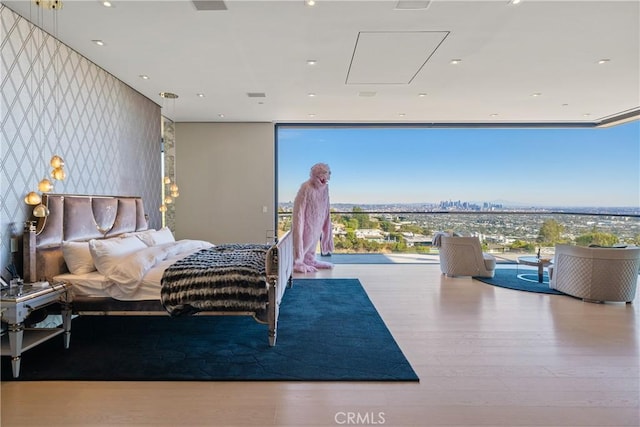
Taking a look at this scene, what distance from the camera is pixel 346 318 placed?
3.71 metres

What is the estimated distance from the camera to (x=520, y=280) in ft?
18.0

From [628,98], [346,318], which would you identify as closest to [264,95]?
[346,318]

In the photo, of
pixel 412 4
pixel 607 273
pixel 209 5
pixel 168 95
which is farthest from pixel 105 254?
pixel 607 273

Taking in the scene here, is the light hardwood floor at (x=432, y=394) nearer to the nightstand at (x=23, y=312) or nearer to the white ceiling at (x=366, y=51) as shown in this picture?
the nightstand at (x=23, y=312)

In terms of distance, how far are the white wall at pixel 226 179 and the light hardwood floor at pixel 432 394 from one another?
422 cm

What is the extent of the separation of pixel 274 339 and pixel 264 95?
3.58 m

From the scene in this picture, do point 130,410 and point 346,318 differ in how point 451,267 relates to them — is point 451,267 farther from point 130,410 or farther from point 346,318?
point 130,410

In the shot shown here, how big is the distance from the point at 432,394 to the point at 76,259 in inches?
133

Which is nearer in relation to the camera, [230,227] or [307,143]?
[230,227]

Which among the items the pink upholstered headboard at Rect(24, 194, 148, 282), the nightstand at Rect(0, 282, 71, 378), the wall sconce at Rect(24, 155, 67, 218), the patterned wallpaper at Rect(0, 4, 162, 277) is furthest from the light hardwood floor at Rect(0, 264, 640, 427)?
the patterned wallpaper at Rect(0, 4, 162, 277)

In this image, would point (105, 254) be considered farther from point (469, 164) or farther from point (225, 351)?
point (469, 164)

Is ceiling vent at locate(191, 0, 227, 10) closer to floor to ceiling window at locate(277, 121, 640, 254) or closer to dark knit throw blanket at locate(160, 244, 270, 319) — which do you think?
dark knit throw blanket at locate(160, 244, 270, 319)

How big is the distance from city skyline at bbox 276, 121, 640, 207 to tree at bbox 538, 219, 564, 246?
50cm
